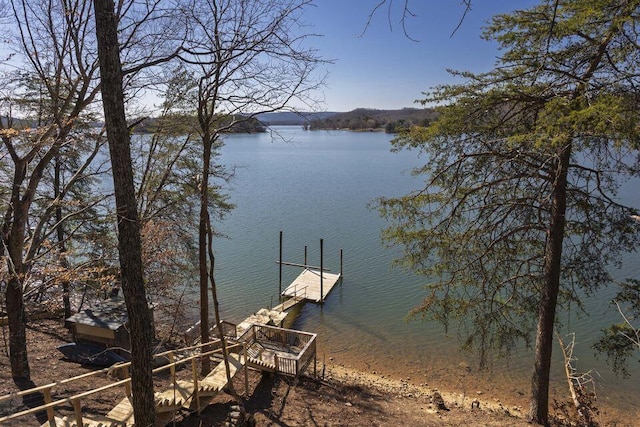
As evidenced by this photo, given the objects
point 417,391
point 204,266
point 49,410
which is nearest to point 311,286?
point 417,391

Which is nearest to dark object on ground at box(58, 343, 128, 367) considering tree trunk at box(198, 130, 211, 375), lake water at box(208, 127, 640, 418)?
tree trunk at box(198, 130, 211, 375)

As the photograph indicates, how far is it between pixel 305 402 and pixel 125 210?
7.35 metres

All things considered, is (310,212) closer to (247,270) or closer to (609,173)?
(247,270)

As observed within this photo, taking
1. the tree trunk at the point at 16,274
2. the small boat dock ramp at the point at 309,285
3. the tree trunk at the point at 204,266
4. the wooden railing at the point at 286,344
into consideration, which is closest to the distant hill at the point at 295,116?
the tree trunk at the point at 204,266

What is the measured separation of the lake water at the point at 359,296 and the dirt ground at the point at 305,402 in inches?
81.3

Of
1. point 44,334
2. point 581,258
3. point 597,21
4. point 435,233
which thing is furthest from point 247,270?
point 597,21

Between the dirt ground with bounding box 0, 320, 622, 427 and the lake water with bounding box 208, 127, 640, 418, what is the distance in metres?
2.06

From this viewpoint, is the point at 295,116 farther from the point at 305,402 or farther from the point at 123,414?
the point at 305,402

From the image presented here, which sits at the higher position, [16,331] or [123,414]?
[16,331]

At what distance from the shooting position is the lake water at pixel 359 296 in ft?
44.5

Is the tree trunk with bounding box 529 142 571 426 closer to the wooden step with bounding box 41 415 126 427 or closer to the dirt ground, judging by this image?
the dirt ground

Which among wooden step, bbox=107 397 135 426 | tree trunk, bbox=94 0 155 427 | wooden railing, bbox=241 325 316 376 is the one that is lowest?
wooden railing, bbox=241 325 316 376

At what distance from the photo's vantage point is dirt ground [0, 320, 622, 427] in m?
8.35

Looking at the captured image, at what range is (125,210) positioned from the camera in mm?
4328
